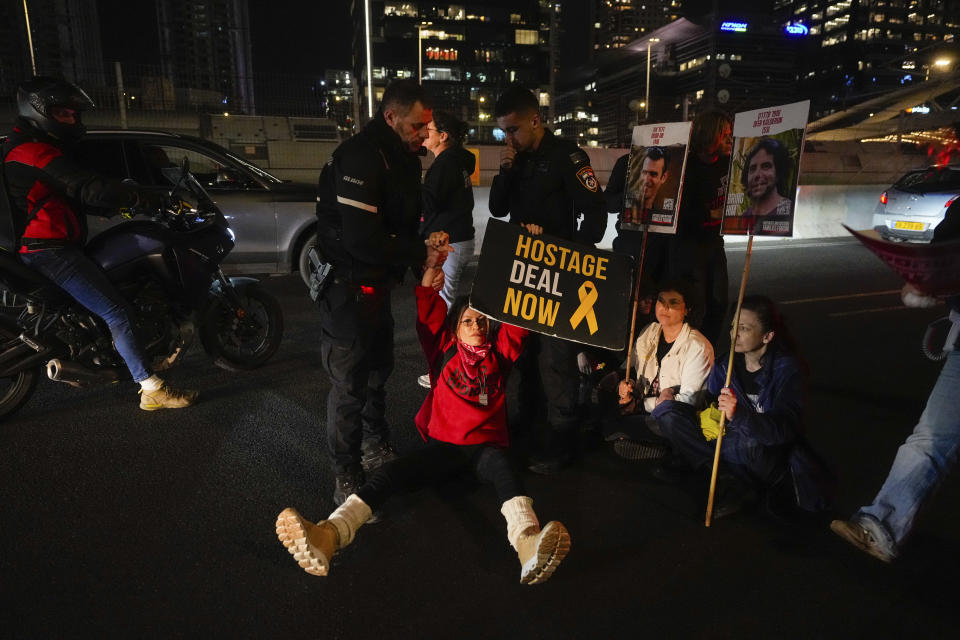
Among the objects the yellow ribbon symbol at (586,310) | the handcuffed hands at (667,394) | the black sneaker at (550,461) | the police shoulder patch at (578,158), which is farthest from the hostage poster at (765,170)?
the black sneaker at (550,461)

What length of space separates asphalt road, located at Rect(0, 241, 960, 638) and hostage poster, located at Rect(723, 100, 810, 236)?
1481 mm

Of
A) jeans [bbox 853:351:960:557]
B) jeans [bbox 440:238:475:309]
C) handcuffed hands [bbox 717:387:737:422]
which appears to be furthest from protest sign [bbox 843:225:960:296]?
jeans [bbox 440:238:475:309]

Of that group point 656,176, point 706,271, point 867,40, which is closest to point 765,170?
point 656,176

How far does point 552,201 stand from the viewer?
373 cm

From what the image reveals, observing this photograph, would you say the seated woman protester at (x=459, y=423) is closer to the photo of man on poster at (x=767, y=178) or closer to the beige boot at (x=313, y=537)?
the beige boot at (x=313, y=537)

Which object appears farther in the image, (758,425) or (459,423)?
(459,423)

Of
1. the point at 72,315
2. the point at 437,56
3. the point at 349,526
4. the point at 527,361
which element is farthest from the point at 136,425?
the point at 437,56

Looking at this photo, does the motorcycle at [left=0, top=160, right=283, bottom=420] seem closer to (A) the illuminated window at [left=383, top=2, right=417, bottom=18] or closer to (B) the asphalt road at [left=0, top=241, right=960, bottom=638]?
(B) the asphalt road at [left=0, top=241, right=960, bottom=638]

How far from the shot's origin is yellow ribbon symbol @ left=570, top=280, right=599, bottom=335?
327 centimetres

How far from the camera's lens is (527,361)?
393cm

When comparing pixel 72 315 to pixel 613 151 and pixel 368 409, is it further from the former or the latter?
pixel 613 151

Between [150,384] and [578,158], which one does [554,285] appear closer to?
[578,158]

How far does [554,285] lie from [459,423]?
2.75ft

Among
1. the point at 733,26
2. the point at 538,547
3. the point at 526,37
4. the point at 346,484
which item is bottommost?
the point at 346,484
